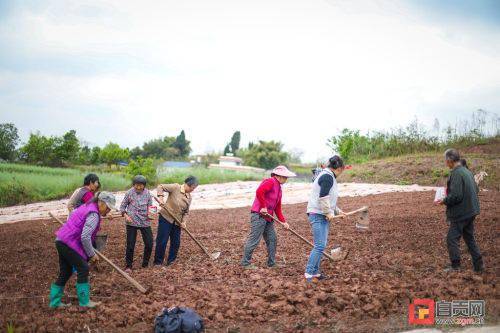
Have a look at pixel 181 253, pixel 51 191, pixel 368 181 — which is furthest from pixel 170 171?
pixel 181 253

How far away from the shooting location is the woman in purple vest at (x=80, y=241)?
234 inches

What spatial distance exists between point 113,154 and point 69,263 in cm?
3965

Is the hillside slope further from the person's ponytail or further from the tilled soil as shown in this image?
the person's ponytail

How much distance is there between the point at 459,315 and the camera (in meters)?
5.44

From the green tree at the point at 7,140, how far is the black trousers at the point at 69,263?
33407 millimetres

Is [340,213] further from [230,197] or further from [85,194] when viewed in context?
[230,197]

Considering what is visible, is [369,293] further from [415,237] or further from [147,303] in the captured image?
[415,237]

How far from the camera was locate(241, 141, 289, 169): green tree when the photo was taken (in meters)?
61.4

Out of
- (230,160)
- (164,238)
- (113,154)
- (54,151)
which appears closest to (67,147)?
(54,151)

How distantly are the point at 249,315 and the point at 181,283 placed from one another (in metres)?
1.88

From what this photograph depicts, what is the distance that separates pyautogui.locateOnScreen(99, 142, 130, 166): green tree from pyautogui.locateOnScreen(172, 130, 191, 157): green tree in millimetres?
26139

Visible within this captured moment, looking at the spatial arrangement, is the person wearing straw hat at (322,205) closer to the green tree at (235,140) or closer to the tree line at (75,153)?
the tree line at (75,153)

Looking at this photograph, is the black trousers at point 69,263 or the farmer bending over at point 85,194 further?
the farmer bending over at point 85,194

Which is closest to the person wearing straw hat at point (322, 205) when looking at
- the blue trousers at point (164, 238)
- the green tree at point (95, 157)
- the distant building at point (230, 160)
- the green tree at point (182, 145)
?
the blue trousers at point (164, 238)
